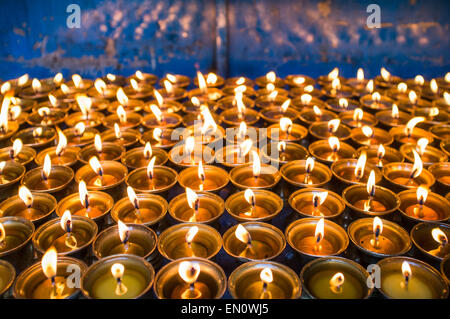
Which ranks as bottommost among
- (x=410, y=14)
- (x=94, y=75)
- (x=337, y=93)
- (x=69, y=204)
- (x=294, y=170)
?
(x=69, y=204)

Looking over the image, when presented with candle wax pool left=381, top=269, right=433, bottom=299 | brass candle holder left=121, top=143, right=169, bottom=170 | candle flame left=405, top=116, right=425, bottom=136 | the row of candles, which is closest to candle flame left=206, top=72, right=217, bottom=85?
the row of candles

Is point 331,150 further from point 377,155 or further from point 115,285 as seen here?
point 115,285

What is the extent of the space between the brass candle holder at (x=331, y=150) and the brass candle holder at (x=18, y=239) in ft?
6.95

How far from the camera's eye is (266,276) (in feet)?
6.18

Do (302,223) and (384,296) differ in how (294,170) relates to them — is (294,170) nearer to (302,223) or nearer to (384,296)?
(302,223)

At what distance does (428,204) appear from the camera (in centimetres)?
257

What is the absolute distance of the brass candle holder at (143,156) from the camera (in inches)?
116

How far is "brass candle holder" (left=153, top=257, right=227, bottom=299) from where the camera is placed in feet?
6.19

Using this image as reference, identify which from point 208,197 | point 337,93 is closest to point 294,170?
point 208,197

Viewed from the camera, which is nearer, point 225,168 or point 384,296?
point 384,296

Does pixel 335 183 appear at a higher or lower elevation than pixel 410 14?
lower

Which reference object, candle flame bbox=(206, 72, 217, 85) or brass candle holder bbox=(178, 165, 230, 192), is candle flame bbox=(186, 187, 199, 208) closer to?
brass candle holder bbox=(178, 165, 230, 192)

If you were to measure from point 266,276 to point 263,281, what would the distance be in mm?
33

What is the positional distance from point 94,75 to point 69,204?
11.4 feet
